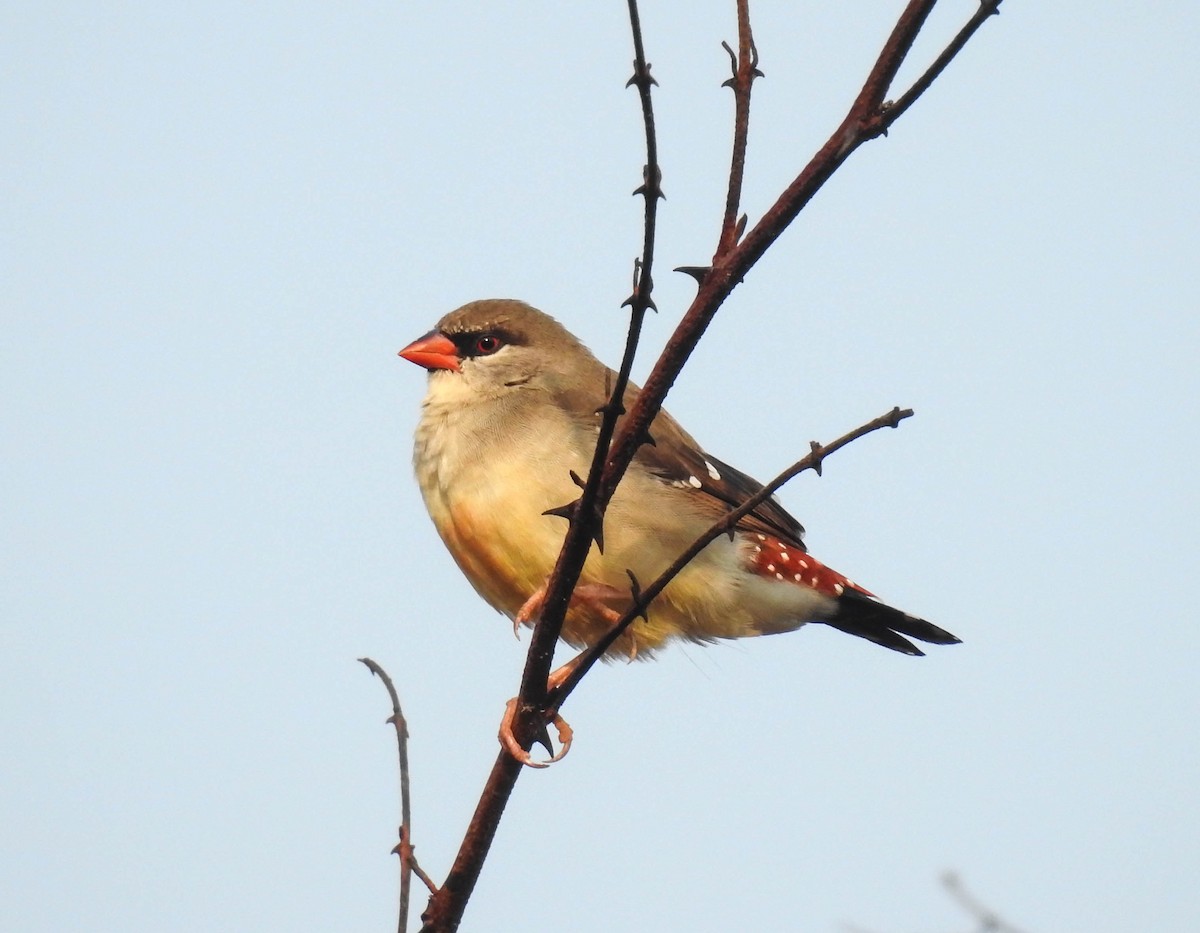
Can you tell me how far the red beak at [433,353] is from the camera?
16.0 ft

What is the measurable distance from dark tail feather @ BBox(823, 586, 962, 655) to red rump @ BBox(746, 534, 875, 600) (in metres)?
0.06

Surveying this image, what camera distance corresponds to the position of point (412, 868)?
2982mm

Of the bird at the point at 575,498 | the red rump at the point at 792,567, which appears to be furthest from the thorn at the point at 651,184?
the red rump at the point at 792,567

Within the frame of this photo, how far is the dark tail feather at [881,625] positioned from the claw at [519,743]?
137cm

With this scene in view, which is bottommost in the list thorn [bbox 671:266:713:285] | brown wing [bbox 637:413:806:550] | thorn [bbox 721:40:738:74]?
thorn [bbox 671:266:713:285]

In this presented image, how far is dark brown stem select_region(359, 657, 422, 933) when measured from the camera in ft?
9.71

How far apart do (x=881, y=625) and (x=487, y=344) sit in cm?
163

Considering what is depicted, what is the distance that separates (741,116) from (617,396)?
1.58 feet

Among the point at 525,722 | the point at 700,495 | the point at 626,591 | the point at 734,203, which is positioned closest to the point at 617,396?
the point at 734,203

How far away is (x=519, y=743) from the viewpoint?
3062mm

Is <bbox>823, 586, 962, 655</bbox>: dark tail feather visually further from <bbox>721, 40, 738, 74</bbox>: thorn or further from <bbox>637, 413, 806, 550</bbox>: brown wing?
<bbox>721, 40, 738, 74</bbox>: thorn

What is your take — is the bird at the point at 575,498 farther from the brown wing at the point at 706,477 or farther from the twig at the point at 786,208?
the twig at the point at 786,208

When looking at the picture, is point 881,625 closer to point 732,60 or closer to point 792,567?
point 792,567

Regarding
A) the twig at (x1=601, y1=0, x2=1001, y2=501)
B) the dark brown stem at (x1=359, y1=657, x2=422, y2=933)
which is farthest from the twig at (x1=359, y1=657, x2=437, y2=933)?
the twig at (x1=601, y1=0, x2=1001, y2=501)
